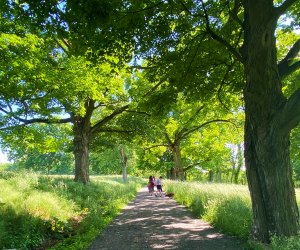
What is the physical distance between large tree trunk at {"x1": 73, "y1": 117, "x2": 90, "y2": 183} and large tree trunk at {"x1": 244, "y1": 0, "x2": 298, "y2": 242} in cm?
1439

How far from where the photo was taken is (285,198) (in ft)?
25.3

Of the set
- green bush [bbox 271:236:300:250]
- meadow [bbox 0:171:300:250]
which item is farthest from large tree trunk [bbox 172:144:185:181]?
green bush [bbox 271:236:300:250]

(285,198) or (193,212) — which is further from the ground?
(285,198)

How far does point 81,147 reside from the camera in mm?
21109

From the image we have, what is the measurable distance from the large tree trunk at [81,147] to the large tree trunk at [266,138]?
567 inches

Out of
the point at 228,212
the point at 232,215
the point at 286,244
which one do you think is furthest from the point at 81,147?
the point at 286,244

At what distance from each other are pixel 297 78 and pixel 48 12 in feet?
35.2

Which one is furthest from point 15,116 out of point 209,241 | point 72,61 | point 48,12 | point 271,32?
point 271,32

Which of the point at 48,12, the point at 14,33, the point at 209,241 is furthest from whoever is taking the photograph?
the point at 14,33

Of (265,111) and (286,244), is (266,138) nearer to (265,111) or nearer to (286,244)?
→ (265,111)

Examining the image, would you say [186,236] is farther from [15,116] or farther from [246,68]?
[15,116]

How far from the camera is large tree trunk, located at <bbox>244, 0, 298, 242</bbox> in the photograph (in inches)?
304

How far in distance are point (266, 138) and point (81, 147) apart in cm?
1507

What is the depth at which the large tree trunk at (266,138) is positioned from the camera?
7730 millimetres
